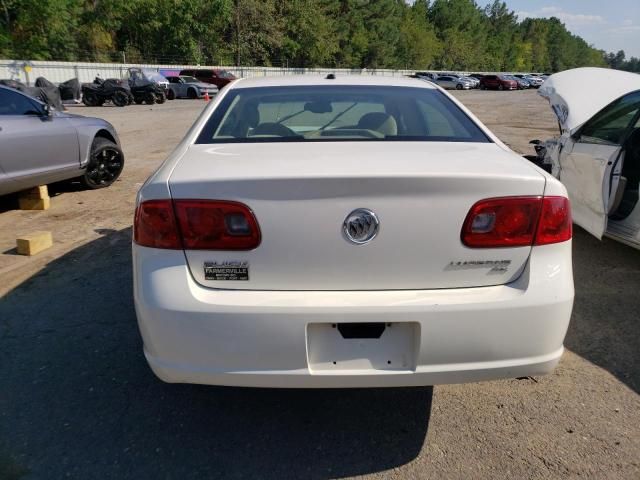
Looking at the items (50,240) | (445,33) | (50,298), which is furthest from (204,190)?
(445,33)

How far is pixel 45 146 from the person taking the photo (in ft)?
19.8

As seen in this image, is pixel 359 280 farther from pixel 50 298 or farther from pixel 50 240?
pixel 50 240

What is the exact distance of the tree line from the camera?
134 feet

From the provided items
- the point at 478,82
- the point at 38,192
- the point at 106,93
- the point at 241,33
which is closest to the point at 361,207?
the point at 38,192

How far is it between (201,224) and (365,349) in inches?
30.7

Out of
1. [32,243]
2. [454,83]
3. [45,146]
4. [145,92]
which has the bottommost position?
[454,83]

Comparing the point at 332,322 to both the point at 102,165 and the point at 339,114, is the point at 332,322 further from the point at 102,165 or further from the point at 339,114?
the point at 102,165

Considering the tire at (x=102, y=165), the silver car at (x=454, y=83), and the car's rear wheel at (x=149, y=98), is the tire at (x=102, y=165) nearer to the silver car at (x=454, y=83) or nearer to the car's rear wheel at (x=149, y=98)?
the car's rear wheel at (x=149, y=98)

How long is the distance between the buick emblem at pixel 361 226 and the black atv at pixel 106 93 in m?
24.5

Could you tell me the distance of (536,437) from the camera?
238cm

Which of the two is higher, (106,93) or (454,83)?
(106,93)

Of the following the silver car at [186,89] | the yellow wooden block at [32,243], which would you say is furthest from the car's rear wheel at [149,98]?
the yellow wooden block at [32,243]

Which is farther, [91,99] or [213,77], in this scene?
[213,77]

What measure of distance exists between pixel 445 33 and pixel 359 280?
322 feet
